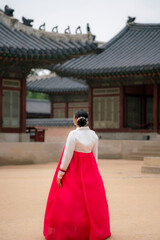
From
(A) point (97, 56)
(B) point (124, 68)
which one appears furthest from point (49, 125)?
(B) point (124, 68)

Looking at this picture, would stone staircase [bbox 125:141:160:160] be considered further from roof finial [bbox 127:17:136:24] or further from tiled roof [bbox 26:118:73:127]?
tiled roof [bbox 26:118:73:127]

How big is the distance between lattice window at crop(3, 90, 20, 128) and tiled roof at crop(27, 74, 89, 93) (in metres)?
14.3

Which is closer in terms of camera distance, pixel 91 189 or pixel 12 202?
pixel 91 189

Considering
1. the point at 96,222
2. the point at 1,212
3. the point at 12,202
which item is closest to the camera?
the point at 96,222

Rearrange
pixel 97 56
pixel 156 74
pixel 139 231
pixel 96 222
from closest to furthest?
pixel 96 222 < pixel 139 231 < pixel 156 74 < pixel 97 56

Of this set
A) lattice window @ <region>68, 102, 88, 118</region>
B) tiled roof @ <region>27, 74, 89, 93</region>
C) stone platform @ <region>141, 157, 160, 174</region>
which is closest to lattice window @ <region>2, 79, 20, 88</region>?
stone platform @ <region>141, 157, 160, 174</region>

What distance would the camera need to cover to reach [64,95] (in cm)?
3584

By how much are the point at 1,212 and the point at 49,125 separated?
2689 centimetres

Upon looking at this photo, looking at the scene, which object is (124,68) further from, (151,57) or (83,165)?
(83,165)

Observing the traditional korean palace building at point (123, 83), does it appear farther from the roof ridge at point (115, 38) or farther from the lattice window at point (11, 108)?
the lattice window at point (11, 108)

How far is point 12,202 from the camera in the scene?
8.25m

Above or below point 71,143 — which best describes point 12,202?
below

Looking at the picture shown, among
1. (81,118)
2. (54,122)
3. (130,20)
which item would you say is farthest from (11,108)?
(81,118)

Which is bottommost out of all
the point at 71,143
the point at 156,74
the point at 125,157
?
the point at 125,157
